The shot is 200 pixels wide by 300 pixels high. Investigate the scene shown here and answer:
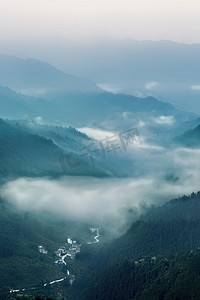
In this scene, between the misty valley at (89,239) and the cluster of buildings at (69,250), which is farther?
the cluster of buildings at (69,250)

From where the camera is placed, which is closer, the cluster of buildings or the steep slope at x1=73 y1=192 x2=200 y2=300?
the steep slope at x1=73 y1=192 x2=200 y2=300

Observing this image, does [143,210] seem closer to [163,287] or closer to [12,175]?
[12,175]

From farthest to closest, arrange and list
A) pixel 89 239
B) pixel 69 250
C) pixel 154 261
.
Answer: pixel 89 239 → pixel 69 250 → pixel 154 261

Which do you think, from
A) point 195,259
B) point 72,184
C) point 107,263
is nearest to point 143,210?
point 72,184

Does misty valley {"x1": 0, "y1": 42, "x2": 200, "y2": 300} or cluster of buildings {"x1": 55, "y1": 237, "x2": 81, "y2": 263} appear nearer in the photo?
misty valley {"x1": 0, "y1": 42, "x2": 200, "y2": 300}

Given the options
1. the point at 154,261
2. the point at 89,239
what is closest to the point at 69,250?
the point at 89,239

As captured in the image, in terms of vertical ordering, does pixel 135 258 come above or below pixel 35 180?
below

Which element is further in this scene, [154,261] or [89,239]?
[89,239]

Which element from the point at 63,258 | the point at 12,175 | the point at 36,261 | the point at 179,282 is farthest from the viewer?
the point at 12,175

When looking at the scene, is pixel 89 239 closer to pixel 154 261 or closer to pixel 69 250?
pixel 69 250

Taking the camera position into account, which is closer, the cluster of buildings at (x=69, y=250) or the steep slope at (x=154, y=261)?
the steep slope at (x=154, y=261)

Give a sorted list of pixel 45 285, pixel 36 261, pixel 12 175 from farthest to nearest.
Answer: pixel 12 175 → pixel 36 261 → pixel 45 285
